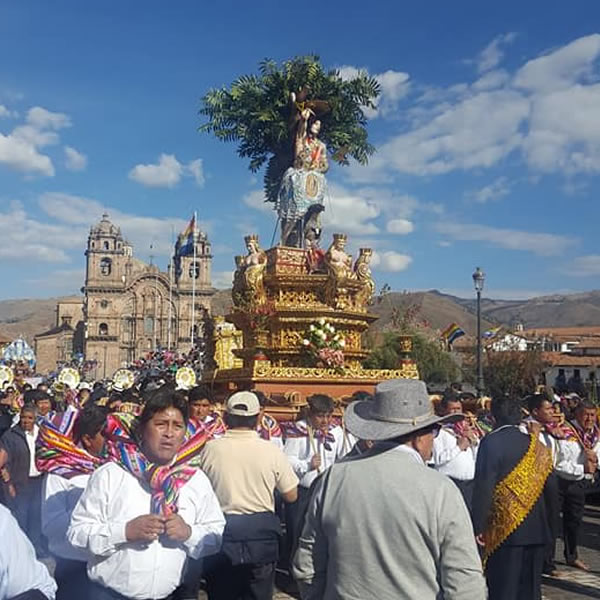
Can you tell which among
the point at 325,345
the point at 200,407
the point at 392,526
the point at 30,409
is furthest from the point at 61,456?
the point at 325,345

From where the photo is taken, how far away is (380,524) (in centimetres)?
333

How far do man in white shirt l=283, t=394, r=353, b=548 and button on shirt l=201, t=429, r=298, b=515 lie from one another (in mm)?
2058

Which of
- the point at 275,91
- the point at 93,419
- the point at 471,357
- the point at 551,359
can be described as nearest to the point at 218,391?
the point at 275,91

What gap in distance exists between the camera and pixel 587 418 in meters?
8.59

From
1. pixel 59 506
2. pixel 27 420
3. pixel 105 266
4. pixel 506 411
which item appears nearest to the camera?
pixel 59 506

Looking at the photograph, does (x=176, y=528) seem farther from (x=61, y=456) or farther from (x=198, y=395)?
(x=198, y=395)

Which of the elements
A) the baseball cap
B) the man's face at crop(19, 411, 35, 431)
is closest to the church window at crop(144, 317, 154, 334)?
the man's face at crop(19, 411, 35, 431)

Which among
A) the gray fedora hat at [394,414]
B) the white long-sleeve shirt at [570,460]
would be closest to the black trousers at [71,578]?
the gray fedora hat at [394,414]

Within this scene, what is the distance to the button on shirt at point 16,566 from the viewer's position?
314cm

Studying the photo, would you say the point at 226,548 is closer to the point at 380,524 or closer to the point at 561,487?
the point at 380,524

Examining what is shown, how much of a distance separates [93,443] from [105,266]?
114m

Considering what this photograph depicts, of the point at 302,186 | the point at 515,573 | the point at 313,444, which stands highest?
the point at 302,186

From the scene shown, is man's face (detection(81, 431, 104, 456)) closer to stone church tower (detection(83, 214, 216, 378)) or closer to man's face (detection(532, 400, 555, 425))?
man's face (detection(532, 400, 555, 425))

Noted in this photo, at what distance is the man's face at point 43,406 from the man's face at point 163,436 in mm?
5771
